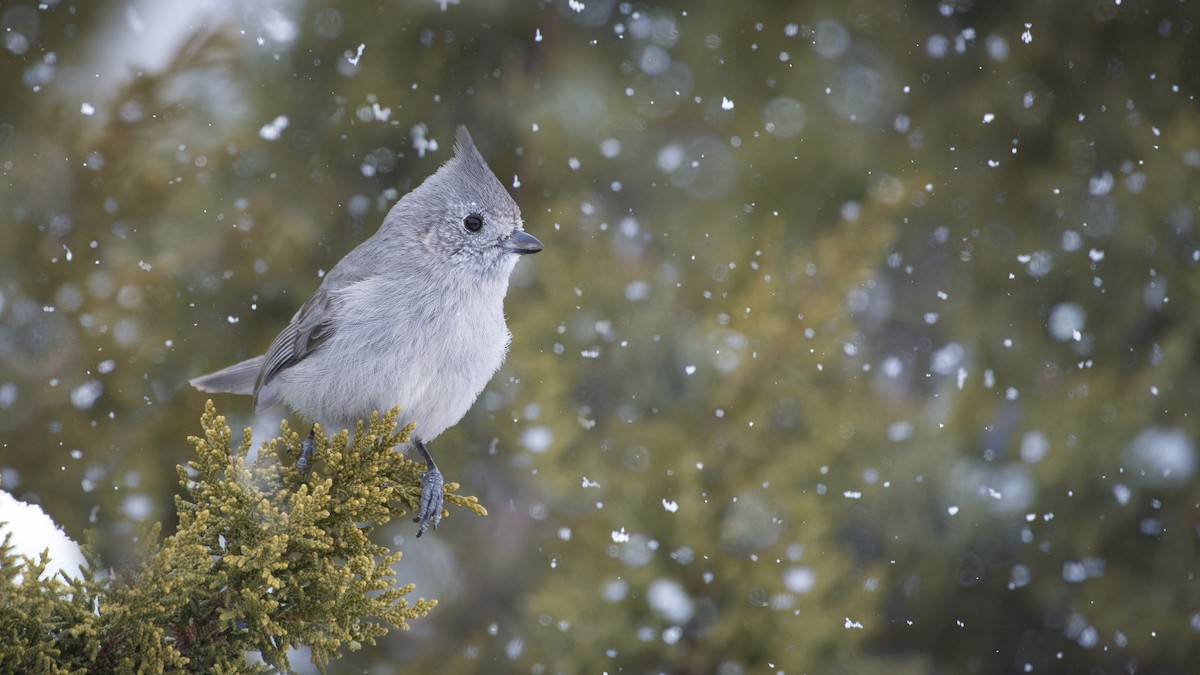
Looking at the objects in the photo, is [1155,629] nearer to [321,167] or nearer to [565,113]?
[565,113]

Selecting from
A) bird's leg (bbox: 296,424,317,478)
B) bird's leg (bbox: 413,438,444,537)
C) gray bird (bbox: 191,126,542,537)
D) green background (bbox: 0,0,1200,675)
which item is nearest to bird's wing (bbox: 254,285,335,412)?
gray bird (bbox: 191,126,542,537)

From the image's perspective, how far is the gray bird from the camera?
1.89m

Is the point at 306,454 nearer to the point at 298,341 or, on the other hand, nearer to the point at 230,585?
the point at 298,341

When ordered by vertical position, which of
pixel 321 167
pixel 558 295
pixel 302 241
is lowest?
pixel 558 295

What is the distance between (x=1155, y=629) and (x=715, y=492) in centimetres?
133

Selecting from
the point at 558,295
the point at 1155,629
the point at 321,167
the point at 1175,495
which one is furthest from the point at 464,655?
the point at 1175,495

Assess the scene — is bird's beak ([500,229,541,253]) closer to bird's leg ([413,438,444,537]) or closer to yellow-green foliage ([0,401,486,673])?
bird's leg ([413,438,444,537])

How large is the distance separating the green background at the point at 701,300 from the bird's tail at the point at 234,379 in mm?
386

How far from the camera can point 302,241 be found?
8.68 ft

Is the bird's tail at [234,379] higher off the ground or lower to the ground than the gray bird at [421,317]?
higher

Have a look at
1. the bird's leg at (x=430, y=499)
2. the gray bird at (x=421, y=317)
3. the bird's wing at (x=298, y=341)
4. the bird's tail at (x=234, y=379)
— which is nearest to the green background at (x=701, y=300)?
the bird's tail at (x=234, y=379)

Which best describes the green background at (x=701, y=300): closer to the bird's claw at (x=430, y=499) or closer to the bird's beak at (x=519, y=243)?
the bird's beak at (x=519, y=243)

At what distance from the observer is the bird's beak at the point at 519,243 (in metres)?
1.94

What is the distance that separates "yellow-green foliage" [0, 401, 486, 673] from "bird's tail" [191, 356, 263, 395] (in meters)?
0.92
